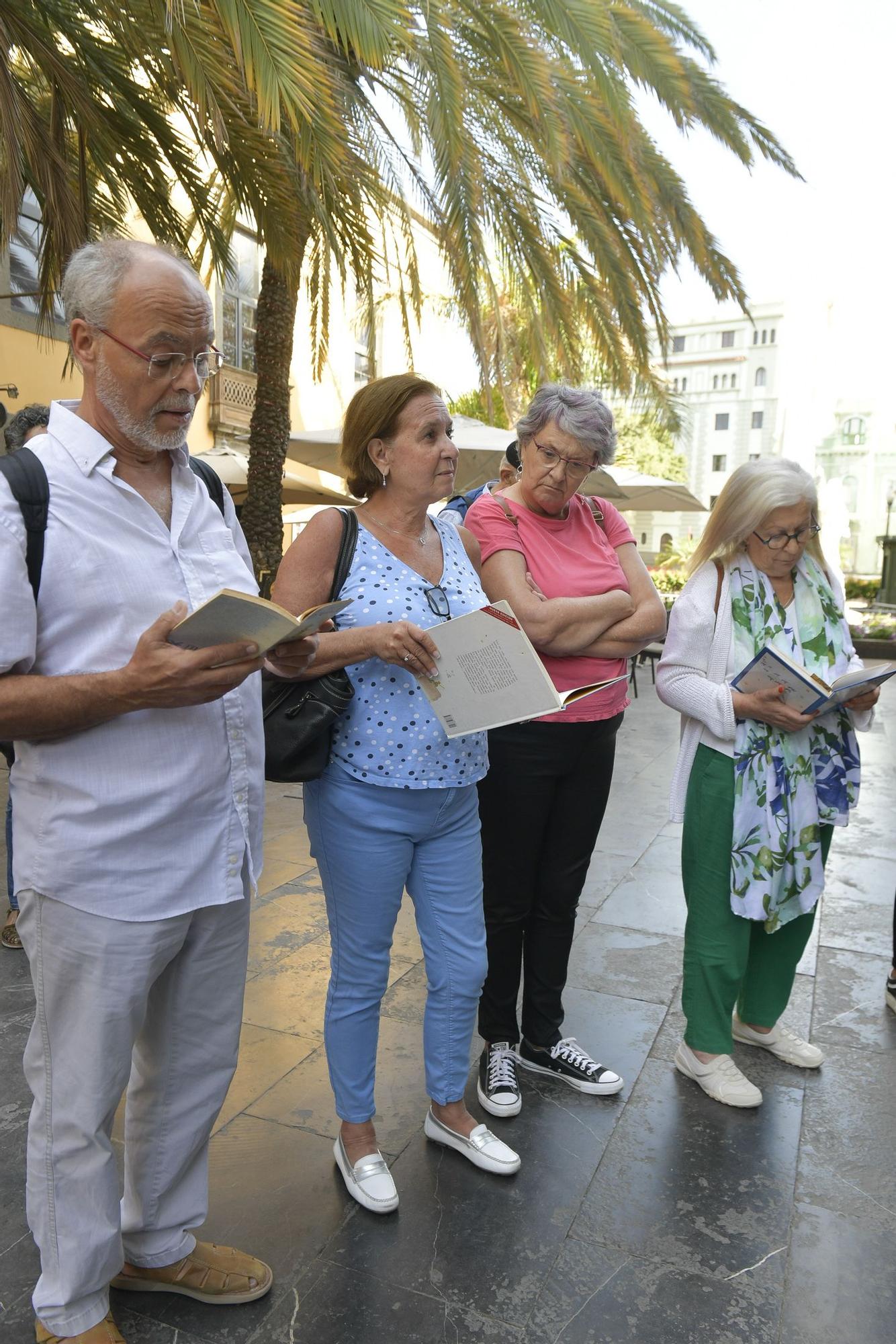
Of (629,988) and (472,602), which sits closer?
(472,602)

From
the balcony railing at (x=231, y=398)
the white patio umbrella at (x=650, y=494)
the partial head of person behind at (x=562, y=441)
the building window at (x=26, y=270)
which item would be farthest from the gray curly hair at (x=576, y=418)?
the balcony railing at (x=231, y=398)

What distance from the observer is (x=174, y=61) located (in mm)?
4559

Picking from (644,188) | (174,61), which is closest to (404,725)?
(174,61)

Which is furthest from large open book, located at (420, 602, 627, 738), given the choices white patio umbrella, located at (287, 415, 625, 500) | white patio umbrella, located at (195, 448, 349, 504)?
white patio umbrella, located at (287, 415, 625, 500)

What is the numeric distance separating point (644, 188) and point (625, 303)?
94 centimetres

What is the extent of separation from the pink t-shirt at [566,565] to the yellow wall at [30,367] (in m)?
10.5

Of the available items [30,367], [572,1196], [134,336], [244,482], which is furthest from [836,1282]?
[30,367]

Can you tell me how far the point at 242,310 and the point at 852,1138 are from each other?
776 inches

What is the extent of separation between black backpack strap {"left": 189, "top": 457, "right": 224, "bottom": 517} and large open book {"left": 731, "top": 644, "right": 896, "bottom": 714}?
1.51 meters

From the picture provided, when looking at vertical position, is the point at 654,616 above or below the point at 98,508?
below

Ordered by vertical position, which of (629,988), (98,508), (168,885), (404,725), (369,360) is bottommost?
(629,988)

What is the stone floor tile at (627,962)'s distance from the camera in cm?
384

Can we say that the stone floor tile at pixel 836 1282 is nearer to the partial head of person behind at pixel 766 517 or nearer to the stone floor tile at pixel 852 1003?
the stone floor tile at pixel 852 1003

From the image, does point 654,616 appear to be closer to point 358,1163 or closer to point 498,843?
point 498,843
